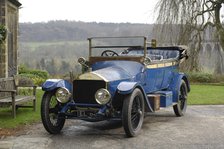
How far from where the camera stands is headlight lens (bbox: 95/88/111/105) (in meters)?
7.50

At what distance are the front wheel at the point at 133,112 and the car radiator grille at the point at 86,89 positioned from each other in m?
0.58

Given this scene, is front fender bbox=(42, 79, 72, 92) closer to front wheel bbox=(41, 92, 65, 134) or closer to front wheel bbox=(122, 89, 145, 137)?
front wheel bbox=(41, 92, 65, 134)

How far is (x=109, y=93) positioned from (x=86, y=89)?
0.54 m

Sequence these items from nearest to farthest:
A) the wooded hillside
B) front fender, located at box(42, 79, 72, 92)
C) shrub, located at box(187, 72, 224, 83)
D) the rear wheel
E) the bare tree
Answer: front fender, located at box(42, 79, 72, 92), the rear wheel, shrub, located at box(187, 72, 224, 83), the bare tree, the wooded hillside

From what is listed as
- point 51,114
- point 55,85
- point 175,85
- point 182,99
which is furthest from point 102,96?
point 182,99

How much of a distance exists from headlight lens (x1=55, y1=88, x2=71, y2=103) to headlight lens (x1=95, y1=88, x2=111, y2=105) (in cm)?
60

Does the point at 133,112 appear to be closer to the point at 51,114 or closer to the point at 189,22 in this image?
the point at 51,114

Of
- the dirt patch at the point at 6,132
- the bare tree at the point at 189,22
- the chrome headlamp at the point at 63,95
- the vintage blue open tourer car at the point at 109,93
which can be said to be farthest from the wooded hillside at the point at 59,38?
the chrome headlamp at the point at 63,95

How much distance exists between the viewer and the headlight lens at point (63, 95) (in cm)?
784

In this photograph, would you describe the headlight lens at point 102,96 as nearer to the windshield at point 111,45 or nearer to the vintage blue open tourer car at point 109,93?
the vintage blue open tourer car at point 109,93

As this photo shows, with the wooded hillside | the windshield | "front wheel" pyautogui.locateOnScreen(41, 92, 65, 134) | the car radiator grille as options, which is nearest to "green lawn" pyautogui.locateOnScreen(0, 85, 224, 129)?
"front wheel" pyautogui.locateOnScreen(41, 92, 65, 134)

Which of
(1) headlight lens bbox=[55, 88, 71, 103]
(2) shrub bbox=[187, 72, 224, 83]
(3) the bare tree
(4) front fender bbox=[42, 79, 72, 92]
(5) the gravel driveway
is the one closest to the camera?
(5) the gravel driveway

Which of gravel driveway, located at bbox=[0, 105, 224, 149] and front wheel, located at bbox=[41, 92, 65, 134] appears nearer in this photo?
gravel driveway, located at bbox=[0, 105, 224, 149]

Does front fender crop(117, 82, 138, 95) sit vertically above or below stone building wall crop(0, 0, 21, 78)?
below
